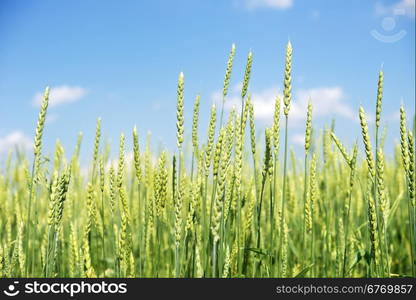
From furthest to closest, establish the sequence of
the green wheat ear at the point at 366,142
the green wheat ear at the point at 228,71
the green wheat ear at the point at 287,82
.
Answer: the green wheat ear at the point at 228,71 < the green wheat ear at the point at 287,82 < the green wheat ear at the point at 366,142

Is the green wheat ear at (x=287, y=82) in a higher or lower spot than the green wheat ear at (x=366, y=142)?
higher

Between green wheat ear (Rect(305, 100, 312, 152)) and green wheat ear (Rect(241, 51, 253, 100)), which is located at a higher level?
green wheat ear (Rect(241, 51, 253, 100))

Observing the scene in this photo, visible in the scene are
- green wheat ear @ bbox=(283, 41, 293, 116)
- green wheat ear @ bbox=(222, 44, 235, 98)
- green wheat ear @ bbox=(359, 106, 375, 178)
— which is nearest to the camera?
green wheat ear @ bbox=(359, 106, 375, 178)

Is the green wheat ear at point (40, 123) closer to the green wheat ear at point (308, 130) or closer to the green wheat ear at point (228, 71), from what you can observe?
the green wheat ear at point (228, 71)

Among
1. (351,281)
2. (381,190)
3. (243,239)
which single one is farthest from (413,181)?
(243,239)

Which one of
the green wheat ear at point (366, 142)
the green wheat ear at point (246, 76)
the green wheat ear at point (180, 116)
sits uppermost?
the green wheat ear at point (246, 76)

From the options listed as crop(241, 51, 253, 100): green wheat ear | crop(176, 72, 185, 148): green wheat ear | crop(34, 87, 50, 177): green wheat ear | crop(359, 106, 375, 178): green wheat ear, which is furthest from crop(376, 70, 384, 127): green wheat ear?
crop(34, 87, 50, 177): green wheat ear

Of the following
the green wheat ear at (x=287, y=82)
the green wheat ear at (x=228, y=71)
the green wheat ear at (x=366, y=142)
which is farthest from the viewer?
the green wheat ear at (x=228, y=71)

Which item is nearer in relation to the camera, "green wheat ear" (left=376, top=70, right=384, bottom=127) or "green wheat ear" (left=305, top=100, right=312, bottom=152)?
"green wheat ear" (left=376, top=70, right=384, bottom=127)

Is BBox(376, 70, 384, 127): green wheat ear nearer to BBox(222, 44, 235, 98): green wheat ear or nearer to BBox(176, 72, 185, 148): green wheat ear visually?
BBox(222, 44, 235, 98): green wheat ear

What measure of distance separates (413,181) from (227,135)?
0.49 metres

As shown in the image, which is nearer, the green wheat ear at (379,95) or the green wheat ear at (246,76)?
the green wheat ear at (379,95)

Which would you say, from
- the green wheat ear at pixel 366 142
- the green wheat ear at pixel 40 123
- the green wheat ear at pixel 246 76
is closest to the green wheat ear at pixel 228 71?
the green wheat ear at pixel 246 76

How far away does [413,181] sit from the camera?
1123 millimetres
